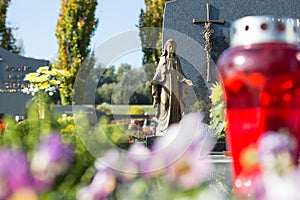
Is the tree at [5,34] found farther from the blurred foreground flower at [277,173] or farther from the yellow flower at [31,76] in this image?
the blurred foreground flower at [277,173]

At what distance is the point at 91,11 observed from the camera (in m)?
18.7

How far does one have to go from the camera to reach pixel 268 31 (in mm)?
1364

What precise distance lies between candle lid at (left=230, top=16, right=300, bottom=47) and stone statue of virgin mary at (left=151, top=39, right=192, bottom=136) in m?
4.89

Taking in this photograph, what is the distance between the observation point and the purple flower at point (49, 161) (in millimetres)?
999

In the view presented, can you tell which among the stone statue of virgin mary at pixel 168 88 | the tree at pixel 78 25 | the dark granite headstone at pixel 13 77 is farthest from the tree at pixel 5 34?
the stone statue of virgin mary at pixel 168 88

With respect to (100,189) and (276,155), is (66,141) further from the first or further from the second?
(276,155)

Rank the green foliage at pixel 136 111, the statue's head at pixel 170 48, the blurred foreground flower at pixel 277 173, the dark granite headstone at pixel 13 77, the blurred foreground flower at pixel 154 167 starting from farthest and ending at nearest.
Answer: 1. the green foliage at pixel 136 111
2. the dark granite headstone at pixel 13 77
3. the statue's head at pixel 170 48
4. the blurred foreground flower at pixel 154 167
5. the blurred foreground flower at pixel 277 173

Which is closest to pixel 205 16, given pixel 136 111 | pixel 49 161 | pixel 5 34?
pixel 49 161

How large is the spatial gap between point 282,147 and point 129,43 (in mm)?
1833

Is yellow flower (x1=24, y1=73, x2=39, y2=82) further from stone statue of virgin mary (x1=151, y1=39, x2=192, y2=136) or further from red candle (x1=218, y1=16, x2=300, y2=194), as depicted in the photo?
red candle (x1=218, y1=16, x2=300, y2=194)

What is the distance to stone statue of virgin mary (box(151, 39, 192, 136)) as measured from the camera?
21.4 ft

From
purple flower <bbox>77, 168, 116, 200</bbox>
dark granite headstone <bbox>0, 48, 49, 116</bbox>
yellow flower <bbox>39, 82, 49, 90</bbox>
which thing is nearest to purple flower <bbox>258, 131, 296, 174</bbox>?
purple flower <bbox>77, 168, 116, 200</bbox>

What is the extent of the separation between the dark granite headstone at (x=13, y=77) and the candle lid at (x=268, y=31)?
40.3ft

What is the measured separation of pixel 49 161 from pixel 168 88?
5622mm
